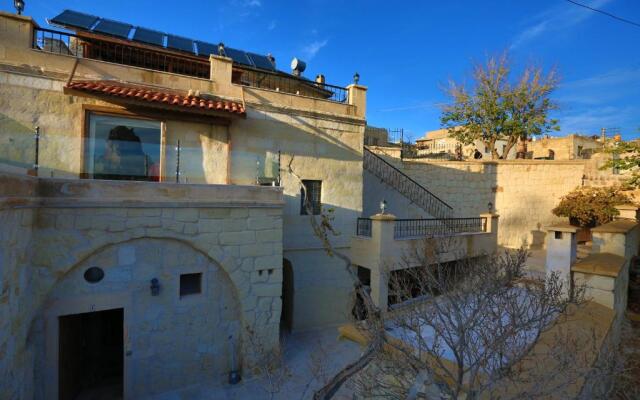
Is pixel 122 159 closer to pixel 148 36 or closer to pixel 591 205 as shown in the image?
pixel 148 36

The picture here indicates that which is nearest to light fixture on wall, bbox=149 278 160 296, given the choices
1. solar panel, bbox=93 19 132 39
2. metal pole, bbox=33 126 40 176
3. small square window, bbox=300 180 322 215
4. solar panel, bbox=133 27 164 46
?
metal pole, bbox=33 126 40 176

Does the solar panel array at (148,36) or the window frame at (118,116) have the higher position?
the solar panel array at (148,36)

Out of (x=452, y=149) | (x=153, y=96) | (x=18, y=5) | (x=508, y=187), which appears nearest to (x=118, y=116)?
(x=153, y=96)

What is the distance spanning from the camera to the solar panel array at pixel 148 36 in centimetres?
922

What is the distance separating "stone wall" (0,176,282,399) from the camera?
472cm

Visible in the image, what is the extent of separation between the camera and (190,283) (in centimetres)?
648

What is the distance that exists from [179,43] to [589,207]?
17.1m

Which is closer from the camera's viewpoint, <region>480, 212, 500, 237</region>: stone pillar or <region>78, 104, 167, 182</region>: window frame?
<region>78, 104, 167, 182</region>: window frame

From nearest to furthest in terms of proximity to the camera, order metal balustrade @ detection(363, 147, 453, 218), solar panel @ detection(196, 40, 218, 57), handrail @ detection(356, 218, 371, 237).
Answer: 1. handrail @ detection(356, 218, 371, 237)
2. solar panel @ detection(196, 40, 218, 57)
3. metal balustrade @ detection(363, 147, 453, 218)

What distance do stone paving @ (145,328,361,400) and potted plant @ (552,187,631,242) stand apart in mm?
11585

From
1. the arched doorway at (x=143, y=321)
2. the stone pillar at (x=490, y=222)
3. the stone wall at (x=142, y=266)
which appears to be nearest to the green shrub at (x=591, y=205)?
the stone pillar at (x=490, y=222)

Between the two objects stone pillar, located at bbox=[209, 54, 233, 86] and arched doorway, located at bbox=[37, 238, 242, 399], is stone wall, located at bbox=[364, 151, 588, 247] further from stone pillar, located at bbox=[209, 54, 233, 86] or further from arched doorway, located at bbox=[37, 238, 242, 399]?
arched doorway, located at bbox=[37, 238, 242, 399]

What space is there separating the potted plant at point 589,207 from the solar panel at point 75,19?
19.0 meters

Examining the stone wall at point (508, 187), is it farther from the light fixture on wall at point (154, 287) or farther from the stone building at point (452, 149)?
the light fixture on wall at point (154, 287)
